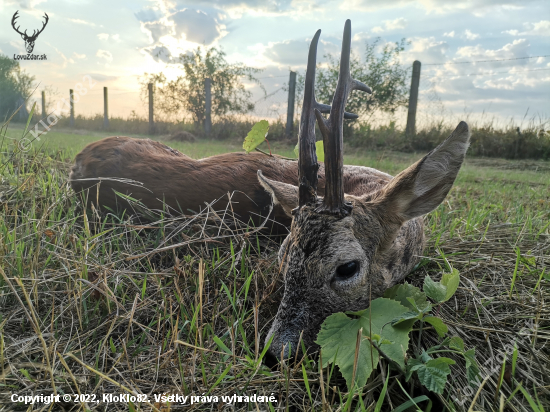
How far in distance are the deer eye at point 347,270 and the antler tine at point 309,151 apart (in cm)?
35

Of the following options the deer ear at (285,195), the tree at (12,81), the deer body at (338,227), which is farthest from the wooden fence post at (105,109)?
the deer body at (338,227)

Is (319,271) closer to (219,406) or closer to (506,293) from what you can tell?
(219,406)

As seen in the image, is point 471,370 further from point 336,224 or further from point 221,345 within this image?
point 221,345

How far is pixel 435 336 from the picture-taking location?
1.99m

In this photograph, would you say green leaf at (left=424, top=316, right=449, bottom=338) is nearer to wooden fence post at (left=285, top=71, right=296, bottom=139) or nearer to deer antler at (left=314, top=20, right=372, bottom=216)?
deer antler at (left=314, top=20, right=372, bottom=216)

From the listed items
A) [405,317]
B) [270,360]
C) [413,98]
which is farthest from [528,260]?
[413,98]

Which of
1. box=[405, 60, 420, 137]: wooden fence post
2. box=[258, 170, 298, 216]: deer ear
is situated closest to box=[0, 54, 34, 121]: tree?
box=[405, 60, 420, 137]: wooden fence post

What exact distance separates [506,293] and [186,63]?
2260 centimetres

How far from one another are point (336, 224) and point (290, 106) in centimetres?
1438

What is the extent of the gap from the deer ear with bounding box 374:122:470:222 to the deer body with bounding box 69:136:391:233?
748 mm

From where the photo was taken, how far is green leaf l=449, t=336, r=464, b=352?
171 centimetres

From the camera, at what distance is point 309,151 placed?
1.91m

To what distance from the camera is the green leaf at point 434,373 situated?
1.52m

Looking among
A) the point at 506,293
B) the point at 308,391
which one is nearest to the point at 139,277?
the point at 308,391
